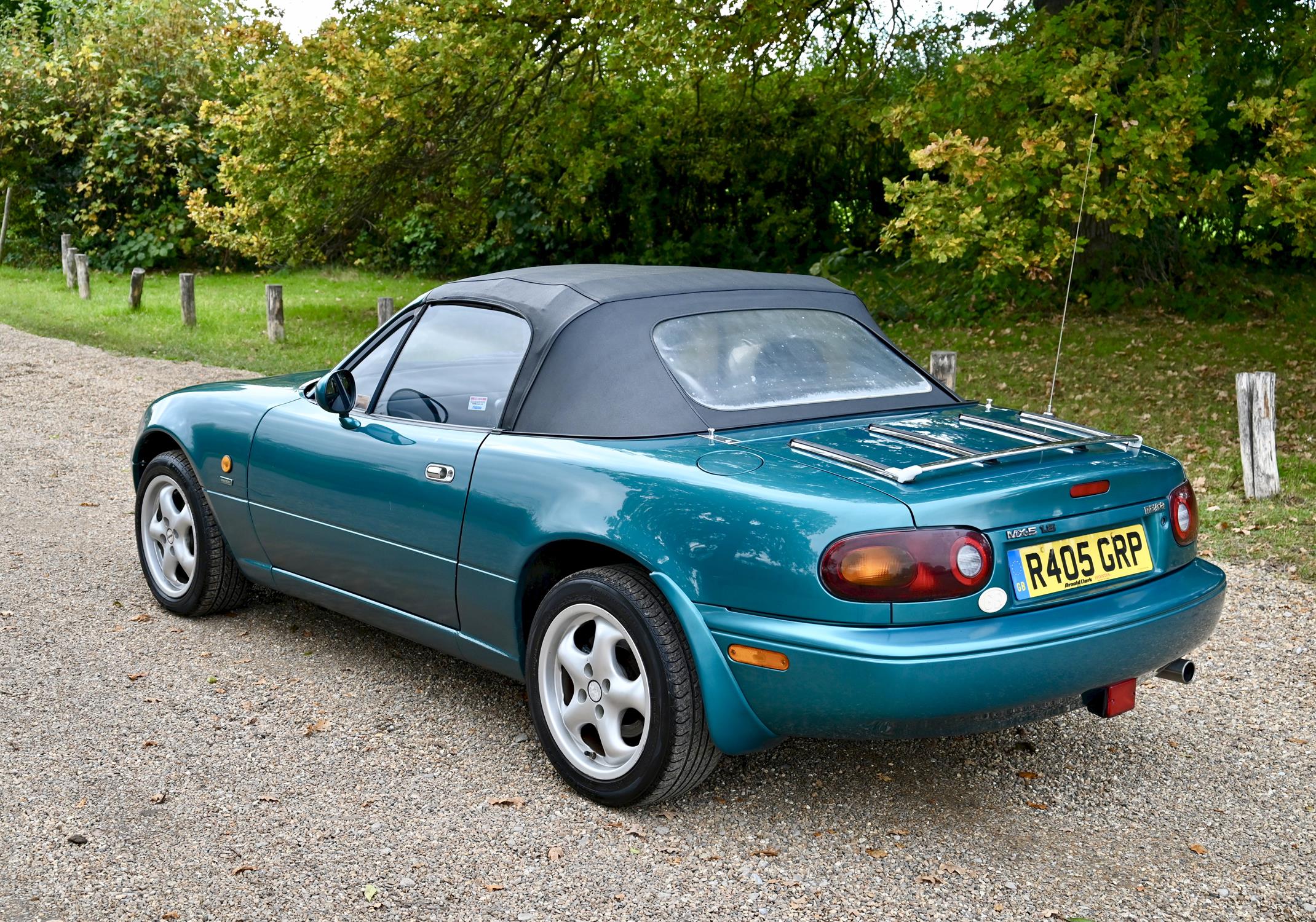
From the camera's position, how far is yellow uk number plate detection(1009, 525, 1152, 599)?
3309 millimetres

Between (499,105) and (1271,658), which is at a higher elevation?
(499,105)

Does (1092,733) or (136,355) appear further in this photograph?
(136,355)

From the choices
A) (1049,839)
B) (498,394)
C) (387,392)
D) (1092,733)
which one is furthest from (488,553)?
(1092,733)

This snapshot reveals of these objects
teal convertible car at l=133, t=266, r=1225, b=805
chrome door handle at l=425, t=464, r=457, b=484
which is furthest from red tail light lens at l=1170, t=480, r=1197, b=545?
chrome door handle at l=425, t=464, r=457, b=484

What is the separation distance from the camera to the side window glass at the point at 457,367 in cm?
425

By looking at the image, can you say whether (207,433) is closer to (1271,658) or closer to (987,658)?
(987,658)

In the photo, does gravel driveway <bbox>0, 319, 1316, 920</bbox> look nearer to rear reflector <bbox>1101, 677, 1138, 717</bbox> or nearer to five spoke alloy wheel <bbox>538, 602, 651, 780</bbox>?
five spoke alloy wheel <bbox>538, 602, 651, 780</bbox>

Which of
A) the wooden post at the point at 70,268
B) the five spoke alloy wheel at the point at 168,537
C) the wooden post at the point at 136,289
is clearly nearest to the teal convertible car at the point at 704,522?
the five spoke alloy wheel at the point at 168,537

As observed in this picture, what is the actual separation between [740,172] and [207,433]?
17.8 meters

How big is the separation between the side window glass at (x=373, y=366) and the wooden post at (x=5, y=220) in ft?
89.0

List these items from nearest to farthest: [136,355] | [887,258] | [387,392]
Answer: [387,392]
[136,355]
[887,258]

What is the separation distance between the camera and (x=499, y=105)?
16.5 meters

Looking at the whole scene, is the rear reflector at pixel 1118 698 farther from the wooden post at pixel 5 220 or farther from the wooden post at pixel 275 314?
the wooden post at pixel 5 220

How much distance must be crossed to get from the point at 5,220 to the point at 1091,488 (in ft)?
97.4
